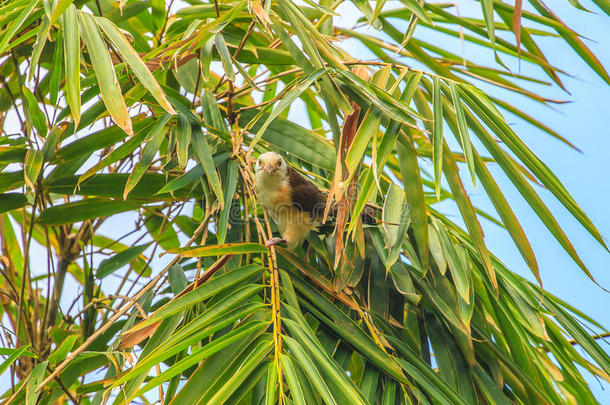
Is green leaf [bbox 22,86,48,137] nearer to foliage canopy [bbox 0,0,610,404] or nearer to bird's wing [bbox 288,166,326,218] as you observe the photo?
foliage canopy [bbox 0,0,610,404]

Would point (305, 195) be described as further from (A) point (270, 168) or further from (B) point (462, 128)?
(B) point (462, 128)

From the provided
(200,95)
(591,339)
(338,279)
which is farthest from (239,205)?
(591,339)

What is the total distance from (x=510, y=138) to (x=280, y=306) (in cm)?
61

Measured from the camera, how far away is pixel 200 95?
1.82 m

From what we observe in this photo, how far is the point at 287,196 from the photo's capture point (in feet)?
6.19

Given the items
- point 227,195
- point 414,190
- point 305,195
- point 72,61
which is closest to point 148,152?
point 227,195

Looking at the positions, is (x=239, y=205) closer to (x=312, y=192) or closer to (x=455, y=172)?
(x=312, y=192)

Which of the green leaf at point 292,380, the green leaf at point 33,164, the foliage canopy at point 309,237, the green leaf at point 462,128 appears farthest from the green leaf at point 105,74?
the green leaf at point 462,128

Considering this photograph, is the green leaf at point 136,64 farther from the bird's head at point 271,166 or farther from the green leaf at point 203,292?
the bird's head at point 271,166

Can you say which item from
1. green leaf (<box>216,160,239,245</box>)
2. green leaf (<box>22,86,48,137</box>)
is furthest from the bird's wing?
green leaf (<box>22,86,48,137</box>)

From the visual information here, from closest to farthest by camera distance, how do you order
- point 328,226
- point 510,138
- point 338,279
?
point 510,138 < point 338,279 < point 328,226

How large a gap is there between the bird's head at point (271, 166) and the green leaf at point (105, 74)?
0.68 meters

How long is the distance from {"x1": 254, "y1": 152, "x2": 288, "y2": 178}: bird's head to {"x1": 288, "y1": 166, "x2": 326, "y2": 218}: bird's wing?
28mm

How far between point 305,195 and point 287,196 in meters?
0.06
